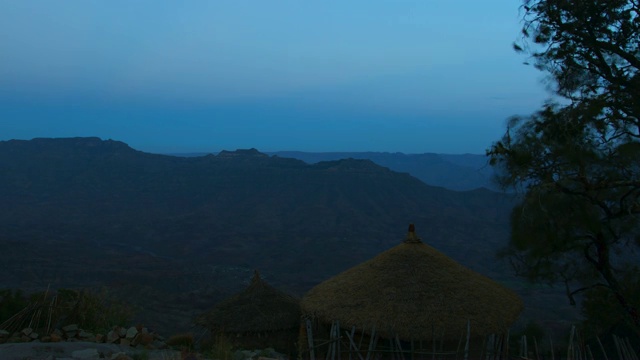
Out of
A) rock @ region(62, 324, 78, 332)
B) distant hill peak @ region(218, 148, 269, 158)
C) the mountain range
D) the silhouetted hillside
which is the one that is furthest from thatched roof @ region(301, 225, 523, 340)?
the silhouetted hillside

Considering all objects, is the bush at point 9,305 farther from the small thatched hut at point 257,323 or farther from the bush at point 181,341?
the small thatched hut at point 257,323

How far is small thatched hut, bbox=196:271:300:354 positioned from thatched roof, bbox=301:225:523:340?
1.32m

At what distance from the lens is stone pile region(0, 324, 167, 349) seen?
33.2ft

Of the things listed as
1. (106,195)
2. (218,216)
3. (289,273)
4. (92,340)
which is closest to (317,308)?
(92,340)

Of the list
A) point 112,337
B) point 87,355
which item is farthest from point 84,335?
point 87,355

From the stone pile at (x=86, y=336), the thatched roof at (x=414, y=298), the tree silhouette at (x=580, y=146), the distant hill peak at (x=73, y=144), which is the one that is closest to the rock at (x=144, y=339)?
the stone pile at (x=86, y=336)

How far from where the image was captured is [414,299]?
10.4m

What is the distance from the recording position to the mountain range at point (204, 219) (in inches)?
1667

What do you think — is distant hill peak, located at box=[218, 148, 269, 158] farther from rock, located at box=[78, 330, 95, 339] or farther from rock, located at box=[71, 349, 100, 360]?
rock, located at box=[71, 349, 100, 360]

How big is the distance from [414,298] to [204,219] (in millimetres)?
62329

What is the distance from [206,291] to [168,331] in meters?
12.9

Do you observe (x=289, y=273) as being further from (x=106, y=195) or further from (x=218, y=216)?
(x=106, y=195)

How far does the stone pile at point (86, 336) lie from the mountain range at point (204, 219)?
770 inches

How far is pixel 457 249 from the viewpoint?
182 feet
